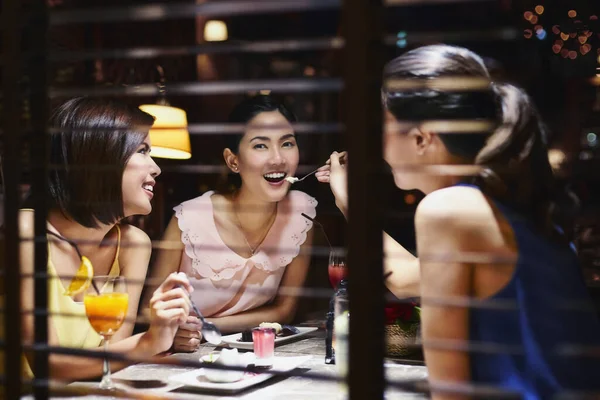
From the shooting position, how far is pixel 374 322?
4.83 ft

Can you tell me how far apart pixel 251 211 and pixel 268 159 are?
1.16 ft

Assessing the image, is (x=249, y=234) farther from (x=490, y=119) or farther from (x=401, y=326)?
(x=490, y=119)

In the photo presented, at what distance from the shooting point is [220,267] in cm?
462

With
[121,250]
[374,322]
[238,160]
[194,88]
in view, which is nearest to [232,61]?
[238,160]

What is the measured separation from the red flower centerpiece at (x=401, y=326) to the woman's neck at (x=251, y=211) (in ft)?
5.73

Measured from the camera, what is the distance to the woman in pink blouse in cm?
462

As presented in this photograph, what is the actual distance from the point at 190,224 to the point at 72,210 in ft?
3.72

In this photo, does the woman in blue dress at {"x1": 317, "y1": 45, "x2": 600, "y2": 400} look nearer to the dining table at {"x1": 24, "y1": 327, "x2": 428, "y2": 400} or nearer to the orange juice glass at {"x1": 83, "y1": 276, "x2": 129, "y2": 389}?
the dining table at {"x1": 24, "y1": 327, "x2": 428, "y2": 400}

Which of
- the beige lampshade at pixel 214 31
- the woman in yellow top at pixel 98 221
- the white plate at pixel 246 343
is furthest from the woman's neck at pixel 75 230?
the beige lampshade at pixel 214 31

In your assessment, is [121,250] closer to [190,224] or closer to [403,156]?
[190,224]

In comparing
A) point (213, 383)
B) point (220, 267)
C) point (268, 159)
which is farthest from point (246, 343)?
point (268, 159)

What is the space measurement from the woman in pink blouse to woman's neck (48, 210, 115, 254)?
724 mm

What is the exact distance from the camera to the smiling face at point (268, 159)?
466 centimetres

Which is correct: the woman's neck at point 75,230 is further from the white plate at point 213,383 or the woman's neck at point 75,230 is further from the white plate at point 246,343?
the white plate at point 213,383
